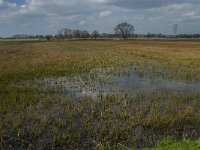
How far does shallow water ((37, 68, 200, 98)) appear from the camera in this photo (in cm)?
1786

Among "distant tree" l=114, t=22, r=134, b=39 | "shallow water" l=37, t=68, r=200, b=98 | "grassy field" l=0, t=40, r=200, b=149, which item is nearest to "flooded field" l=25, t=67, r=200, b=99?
"shallow water" l=37, t=68, r=200, b=98

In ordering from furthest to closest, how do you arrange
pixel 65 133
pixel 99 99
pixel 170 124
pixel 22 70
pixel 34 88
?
pixel 22 70 < pixel 34 88 < pixel 99 99 < pixel 170 124 < pixel 65 133

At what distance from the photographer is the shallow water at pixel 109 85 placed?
17.9 metres

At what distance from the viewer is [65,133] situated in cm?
1047

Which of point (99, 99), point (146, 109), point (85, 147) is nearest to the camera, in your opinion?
point (85, 147)

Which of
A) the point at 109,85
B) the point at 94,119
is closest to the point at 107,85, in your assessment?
the point at 109,85

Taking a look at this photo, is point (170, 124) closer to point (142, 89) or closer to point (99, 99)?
point (99, 99)

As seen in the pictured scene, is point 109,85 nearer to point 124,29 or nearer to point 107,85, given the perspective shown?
point 107,85

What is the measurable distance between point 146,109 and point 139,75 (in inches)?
436

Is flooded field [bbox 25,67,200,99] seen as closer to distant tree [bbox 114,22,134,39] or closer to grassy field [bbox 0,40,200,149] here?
grassy field [bbox 0,40,200,149]

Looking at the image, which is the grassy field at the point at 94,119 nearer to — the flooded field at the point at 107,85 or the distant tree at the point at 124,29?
the flooded field at the point at 107,85

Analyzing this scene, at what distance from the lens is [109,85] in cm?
1991

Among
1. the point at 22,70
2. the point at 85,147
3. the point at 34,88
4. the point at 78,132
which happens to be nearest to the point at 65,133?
the point at 78,132

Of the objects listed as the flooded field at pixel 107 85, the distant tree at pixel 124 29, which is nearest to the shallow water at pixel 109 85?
the flooded field at pixel 107 85
